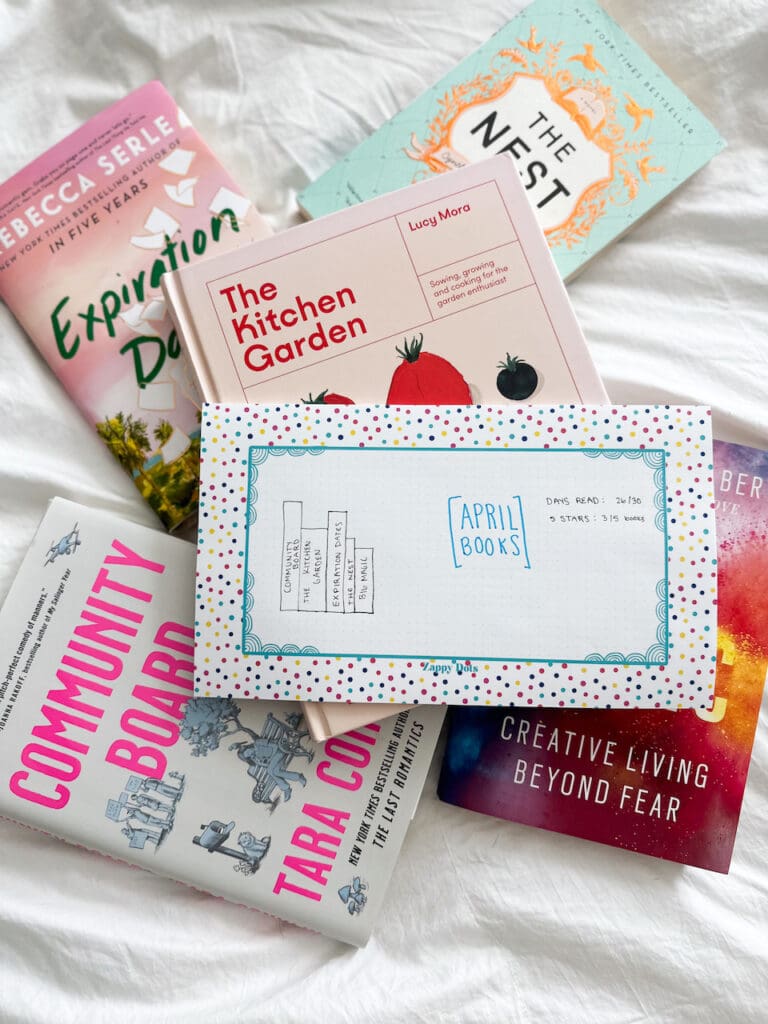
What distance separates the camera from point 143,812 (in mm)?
611

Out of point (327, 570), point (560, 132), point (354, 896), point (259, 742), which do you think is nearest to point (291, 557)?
point (327, 570)

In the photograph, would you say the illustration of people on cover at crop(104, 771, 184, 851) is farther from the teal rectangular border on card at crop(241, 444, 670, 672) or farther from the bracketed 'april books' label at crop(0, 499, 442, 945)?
the teal rectangular border on card at crop(241, 444, 670, 672)

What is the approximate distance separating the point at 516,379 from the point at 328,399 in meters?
0.14

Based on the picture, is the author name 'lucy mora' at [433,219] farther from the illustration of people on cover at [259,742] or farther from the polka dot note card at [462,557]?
the illustration of people on cover at [259,742]

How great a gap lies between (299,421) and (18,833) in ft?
1.19

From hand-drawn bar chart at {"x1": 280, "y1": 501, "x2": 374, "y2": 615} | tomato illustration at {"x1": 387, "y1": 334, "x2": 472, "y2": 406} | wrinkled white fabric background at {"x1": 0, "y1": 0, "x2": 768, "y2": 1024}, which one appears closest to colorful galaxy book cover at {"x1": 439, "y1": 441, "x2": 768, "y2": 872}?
wrinkled white fabric background at {"x1": 0, "y1": 0, "x2": 768, "y2": 1024}

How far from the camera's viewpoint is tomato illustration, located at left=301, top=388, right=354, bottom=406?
62 cm

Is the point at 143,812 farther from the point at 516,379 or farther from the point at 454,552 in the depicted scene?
the point at 516,379

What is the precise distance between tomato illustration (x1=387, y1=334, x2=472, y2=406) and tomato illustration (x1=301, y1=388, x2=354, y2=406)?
0.03 metres

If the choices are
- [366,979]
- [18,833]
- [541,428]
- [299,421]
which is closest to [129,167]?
[299,421]

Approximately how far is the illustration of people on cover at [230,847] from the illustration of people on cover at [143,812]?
1.0 inches

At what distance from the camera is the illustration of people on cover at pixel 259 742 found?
62cm

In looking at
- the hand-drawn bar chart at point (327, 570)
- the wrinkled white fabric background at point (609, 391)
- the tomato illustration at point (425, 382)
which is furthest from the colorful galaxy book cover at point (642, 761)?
the tomato illustration at point (425, 382)

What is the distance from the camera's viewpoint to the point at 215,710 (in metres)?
0.62
